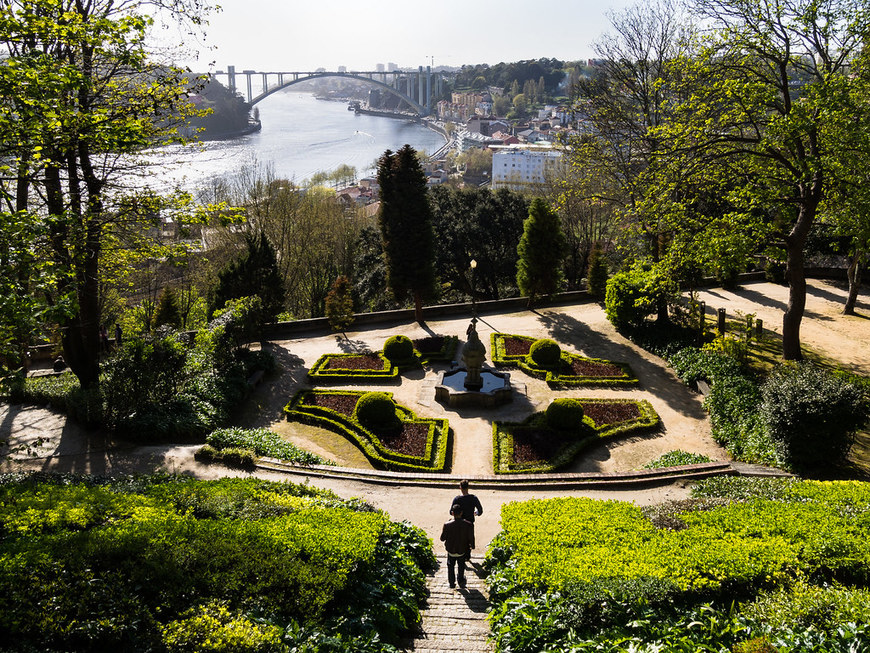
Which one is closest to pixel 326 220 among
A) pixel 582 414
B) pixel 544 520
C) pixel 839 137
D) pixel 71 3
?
pixel 71 3

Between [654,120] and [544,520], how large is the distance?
66.2 ft

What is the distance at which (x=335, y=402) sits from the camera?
18.9 m

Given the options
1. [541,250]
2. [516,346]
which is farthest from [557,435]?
[541,250]

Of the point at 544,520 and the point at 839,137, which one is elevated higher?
the point at 839,137

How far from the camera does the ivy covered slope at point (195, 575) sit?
20.5 ft

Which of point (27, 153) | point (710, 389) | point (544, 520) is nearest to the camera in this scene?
point (544, 520)

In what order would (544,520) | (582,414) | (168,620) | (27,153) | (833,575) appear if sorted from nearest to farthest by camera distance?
(168,620)
(833,575)
(544,520)
(27,153)
(582,414)

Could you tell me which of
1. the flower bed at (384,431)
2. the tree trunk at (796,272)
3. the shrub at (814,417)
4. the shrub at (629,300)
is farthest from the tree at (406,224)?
the shrub at (814,417)

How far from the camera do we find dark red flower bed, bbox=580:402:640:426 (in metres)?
17.5

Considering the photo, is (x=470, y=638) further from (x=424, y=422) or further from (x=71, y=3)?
(x=71, y=3)

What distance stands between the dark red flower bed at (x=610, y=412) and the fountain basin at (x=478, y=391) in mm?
2543

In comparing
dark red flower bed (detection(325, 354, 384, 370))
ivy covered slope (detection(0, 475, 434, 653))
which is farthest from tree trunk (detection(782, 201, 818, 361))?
ivy covered slope (detection(0, 475, 434, 653))

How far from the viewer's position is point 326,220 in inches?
1499

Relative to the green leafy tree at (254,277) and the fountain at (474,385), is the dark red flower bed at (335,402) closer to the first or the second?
the fountain at (474,385)
